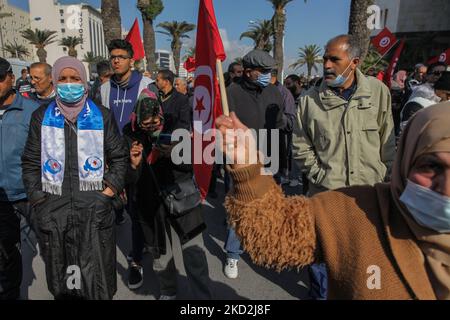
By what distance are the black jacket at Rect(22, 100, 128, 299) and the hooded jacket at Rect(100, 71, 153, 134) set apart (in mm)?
1085

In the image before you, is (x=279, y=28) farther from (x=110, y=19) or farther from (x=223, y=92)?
(x=223, y=92)

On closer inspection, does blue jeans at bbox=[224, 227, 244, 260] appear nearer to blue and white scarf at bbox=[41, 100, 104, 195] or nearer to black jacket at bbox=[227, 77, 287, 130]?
black jacket at bbox=[227, 77, 287, 130]

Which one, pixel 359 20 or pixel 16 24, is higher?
pixel 16 24

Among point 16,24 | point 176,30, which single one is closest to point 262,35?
point 176,30

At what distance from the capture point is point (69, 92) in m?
2.25

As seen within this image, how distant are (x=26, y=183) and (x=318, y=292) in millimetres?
2368

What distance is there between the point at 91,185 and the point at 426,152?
194cm

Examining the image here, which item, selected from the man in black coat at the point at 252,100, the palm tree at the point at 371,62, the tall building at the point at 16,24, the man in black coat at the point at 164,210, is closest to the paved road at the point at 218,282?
the man in black coat at the point at 252,100

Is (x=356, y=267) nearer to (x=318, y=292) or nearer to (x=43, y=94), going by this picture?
(x=318, y=292)

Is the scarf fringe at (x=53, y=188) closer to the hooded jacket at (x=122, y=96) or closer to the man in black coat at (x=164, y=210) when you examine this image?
the man in black coat at (x=164, y=210)

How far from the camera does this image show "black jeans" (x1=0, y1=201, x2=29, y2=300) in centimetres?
250

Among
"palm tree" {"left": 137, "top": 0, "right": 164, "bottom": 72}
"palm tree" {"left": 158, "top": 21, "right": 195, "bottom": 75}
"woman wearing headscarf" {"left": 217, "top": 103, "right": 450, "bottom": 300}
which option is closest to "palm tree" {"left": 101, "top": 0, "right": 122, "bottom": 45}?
"woman wearing headscarf" {"left": 217, "top": 103, "right": 450, "bottom": 300}

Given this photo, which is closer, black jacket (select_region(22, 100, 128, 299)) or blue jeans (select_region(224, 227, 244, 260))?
black jacket (select_region(22, 100, 128, 299))

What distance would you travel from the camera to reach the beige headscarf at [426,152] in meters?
1.04
